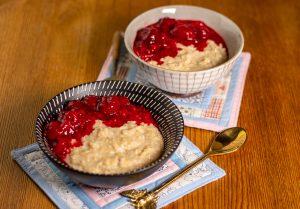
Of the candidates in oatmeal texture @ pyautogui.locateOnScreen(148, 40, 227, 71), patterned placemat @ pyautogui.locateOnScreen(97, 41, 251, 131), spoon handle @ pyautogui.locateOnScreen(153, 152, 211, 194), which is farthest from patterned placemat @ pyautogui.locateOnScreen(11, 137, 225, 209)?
oatmeal texture @ pyautogui.locateOnScreen(148, 40, 227, 71)

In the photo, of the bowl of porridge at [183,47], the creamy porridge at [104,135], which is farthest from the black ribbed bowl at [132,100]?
the bowl of porridge at [183,47]

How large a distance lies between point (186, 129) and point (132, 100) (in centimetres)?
19

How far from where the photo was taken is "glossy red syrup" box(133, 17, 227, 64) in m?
1.55

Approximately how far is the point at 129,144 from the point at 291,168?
456 mm

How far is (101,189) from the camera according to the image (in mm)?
1226

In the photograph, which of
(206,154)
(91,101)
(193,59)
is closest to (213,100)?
(193,59)

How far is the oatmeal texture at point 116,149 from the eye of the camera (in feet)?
3.72

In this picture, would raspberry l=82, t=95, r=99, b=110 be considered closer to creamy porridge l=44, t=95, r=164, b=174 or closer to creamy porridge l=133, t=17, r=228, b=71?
creamy porridge l=44, t=95, r=164, b=174

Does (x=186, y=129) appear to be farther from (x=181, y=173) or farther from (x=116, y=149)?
(x=116, y=149)

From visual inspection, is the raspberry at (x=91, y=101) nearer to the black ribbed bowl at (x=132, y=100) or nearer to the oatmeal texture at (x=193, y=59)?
the black ribbed bowl at (x=132, y=100)

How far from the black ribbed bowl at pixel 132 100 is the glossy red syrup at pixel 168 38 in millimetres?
199

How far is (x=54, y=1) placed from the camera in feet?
6.56

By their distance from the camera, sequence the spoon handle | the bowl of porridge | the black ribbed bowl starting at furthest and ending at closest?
1. the bowl of porridge
2. the spoon handle
3. the black ribbed bowl

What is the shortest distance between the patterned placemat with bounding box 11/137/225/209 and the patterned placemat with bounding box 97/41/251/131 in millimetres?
144
